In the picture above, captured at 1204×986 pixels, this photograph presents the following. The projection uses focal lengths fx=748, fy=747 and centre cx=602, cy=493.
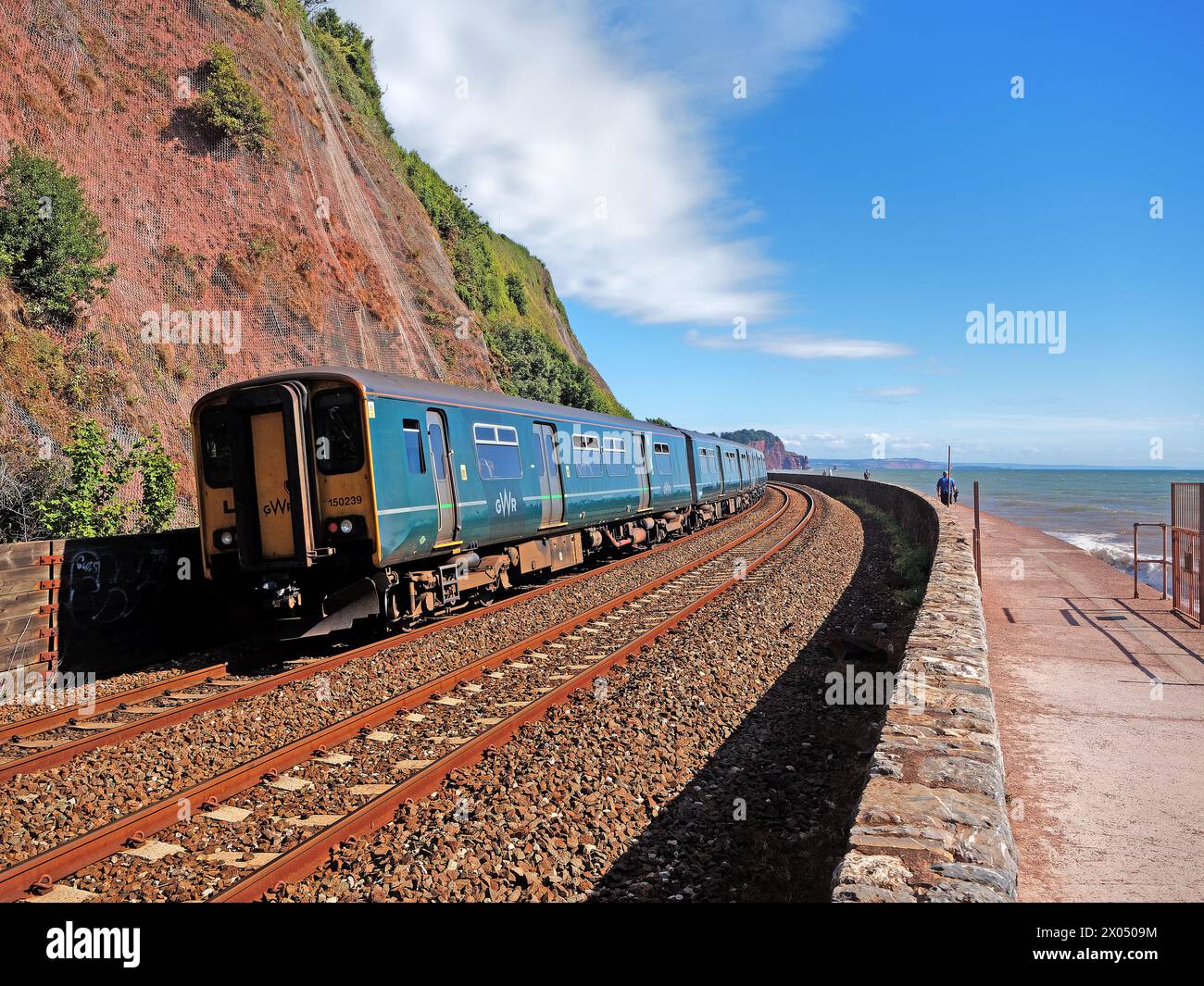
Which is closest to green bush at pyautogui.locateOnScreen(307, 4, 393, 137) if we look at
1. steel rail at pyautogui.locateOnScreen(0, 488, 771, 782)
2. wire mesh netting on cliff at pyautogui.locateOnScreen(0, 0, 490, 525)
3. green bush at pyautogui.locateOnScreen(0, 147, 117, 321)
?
wire mesh netting on cliff at pyautogui.locateOnScreen(0, 0, 490, 525)

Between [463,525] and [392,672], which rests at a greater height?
[463,525]

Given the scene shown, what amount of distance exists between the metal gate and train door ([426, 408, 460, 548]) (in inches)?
404

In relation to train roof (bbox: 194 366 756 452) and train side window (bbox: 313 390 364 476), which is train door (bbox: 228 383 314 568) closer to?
Result: train side window (bbox: 313 390 364 476)

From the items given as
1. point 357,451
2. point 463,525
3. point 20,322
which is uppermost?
point 20,322

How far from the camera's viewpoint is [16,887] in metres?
4.04

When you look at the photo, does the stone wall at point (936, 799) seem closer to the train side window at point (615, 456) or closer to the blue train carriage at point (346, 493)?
the blue train carriage at point (346, 493)

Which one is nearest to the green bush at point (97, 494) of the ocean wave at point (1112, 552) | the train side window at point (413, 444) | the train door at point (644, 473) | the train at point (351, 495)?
the train at point (351, 495)

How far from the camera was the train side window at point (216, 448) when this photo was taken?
30.6ft

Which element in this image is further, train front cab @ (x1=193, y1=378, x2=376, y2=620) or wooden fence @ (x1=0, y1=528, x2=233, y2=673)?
train front cab @ (x1=193, y1=378, x2=376, y2=620)

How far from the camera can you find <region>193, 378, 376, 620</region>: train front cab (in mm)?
8664
